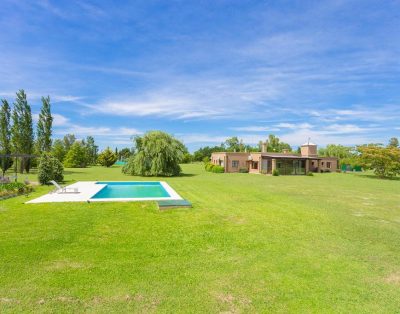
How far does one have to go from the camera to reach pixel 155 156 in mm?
26391

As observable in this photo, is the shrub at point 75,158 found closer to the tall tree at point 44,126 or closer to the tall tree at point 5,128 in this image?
the tall tree at point 44,126

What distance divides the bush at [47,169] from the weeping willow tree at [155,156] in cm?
946

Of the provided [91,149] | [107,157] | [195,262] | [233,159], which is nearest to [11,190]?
[195,262]

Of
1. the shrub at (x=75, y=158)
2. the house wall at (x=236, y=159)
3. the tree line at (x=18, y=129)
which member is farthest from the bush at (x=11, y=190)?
the shrub at (x=75, y=158)

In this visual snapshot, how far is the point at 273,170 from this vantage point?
103ft

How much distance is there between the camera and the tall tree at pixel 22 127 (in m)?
30.0

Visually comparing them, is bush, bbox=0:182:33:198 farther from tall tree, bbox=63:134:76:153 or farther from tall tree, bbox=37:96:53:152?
tall tree, bbox=63:134:76:153

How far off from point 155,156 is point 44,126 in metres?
15.6

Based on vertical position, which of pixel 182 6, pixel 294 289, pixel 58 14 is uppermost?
pixel 182 6

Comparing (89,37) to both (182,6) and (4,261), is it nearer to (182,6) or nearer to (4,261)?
(182,6)

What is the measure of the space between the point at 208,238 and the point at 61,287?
11.3 feet

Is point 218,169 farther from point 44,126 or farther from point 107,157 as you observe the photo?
point 107,157

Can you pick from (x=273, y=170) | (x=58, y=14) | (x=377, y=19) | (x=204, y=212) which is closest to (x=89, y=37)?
(x=58, y=14)

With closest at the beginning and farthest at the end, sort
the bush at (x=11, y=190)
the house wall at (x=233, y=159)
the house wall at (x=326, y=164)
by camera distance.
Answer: the bush at (x=11, y=190)
the house wall at (x=233, y=159)
the house wall at (x=326, y=164)
